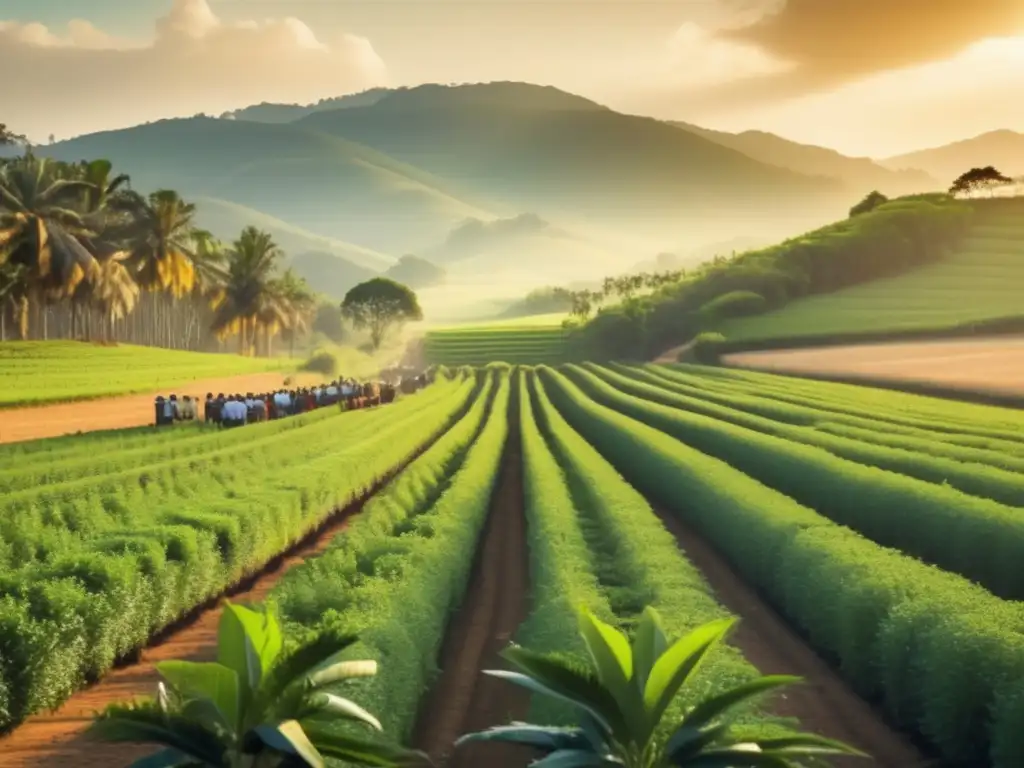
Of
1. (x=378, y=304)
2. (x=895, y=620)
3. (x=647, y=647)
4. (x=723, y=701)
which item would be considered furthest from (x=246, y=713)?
(x=378, y=304)

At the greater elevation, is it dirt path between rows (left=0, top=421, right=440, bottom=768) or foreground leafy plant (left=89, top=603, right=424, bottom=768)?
foreground leafy plant (left=89, top=603, right=424, bottom=768)

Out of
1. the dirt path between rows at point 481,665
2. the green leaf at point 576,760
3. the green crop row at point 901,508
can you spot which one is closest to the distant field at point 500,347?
the green crop row at point 901,508

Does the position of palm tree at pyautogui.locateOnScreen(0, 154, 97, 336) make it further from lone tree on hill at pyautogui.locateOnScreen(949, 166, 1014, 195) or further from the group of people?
lone tree on hill at pyautogui.locateOnScreen(949, 166, 1014, 195)

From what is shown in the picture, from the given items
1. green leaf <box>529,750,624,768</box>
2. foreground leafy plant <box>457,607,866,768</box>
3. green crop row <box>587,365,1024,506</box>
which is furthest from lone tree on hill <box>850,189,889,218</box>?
green leaf <box>529,750,624,768</box>

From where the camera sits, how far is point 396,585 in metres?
13.7

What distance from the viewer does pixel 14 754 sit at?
38.8ft

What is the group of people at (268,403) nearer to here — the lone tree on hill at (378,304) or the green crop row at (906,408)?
the green crop row at (906,408)

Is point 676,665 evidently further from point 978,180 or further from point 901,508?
point 978,180

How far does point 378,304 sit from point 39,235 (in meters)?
69.3

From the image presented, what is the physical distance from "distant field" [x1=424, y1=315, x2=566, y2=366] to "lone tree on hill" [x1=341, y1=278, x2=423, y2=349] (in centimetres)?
525

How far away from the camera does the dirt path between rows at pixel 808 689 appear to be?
12.0 meters

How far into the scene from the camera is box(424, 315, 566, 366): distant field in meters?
114

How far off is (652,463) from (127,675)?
1664 cm

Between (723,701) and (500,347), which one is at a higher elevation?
(500,347)
